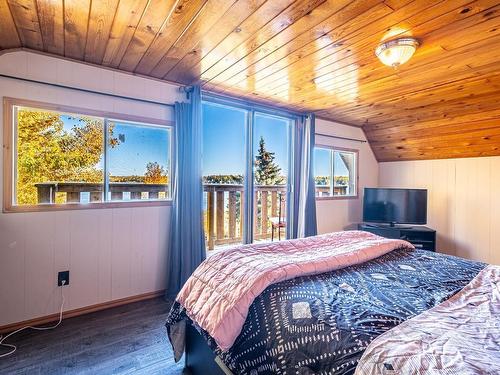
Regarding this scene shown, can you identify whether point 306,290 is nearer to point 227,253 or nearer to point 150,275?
point 227,253

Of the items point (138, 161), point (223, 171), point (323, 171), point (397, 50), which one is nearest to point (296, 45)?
point (397, 50)

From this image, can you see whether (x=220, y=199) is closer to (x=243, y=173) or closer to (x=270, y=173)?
(x=243, y=173)

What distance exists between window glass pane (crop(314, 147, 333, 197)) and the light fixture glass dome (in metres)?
2.18

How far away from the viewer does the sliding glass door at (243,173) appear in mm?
3385

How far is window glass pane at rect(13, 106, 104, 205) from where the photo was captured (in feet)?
7.39

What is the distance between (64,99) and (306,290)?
252 centimetres

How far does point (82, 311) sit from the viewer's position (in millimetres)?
2447

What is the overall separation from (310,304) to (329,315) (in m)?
0.11

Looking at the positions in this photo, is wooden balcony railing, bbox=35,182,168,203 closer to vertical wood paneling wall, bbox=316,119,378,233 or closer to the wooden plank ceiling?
the wooden plank ceiling

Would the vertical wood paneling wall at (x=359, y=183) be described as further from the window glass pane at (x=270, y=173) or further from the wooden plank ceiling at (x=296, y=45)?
the wooden plank ceiling at (x=296, y=45)

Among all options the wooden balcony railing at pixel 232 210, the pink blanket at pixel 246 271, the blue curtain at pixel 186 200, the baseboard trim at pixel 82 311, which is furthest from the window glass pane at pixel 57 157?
the pink blanket at pixel 246 271

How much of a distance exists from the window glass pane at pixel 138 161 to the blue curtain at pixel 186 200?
0.71 feet

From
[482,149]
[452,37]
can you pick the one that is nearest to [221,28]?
[452,37]

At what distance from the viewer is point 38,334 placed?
212cm
